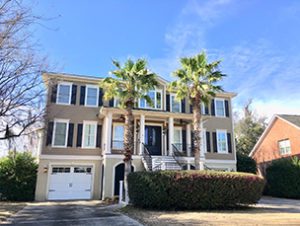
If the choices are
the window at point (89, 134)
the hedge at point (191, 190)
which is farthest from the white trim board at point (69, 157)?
the hedge at point (191, 190)

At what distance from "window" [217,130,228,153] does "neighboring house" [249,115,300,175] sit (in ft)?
14.4

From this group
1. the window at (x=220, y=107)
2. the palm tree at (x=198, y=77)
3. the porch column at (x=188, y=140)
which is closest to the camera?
the palm tree at (x=198, y=77)

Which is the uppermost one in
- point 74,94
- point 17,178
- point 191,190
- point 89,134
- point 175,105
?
point 74,94

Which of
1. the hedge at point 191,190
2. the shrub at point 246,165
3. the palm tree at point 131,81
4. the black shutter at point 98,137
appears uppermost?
the palm tree at point 131,81

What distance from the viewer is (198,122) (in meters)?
18.0

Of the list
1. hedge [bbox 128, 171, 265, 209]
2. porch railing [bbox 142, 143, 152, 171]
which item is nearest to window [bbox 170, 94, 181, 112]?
porch railing [bbox 142, 143, 152, 171]

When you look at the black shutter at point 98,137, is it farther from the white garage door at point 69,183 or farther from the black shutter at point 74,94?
the black shutter at point 74,94

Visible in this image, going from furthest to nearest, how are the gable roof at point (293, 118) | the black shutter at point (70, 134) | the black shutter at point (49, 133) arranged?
the gable roof at point (293, 118)
the black shutter at point (70, 134)
the black shutter at point (49, 133)

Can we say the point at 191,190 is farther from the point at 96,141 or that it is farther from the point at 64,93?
the point at 64,93

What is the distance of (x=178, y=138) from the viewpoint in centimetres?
2472

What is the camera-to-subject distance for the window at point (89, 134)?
2236 centimetres

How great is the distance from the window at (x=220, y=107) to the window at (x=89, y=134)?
1177 centimetres

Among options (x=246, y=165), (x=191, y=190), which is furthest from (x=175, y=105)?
(x=191, y=190)

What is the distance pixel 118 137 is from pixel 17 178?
26.3 feet
